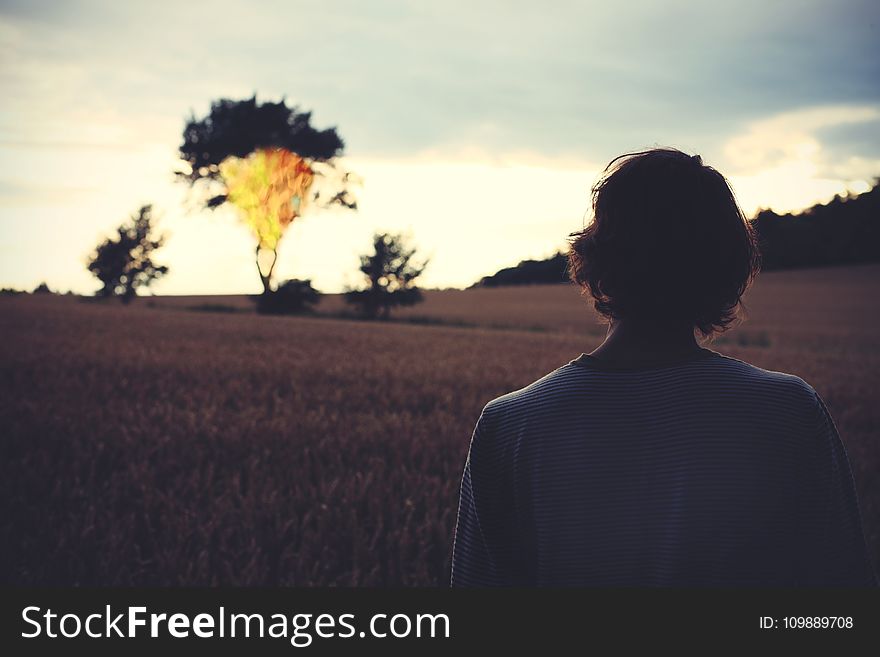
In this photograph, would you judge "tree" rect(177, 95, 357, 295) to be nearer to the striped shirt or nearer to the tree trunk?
the tree trunk

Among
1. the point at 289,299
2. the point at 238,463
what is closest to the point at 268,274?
the point at 289,299

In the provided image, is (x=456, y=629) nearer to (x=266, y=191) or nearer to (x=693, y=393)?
(x=693, y=393)

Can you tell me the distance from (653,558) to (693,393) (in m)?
0.33

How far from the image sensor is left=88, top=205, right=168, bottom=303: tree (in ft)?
201

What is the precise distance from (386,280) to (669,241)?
4681 cm

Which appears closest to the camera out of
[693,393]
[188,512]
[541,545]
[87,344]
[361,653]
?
[693,393]

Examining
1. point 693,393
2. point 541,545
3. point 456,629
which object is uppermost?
point 693,393

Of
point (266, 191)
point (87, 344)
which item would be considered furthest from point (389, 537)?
point (266, 191)

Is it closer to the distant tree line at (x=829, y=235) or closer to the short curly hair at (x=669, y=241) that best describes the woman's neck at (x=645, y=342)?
the short curly hair at (x=669, y=241)

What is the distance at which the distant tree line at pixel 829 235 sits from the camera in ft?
172

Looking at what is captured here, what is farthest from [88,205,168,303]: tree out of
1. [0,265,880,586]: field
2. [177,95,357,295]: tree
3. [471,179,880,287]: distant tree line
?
[0,265,880,586]: field

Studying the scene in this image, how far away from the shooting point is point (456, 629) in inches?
57.0

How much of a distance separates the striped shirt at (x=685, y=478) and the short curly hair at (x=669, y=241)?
6.3 inches

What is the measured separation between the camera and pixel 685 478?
119 centimetres
